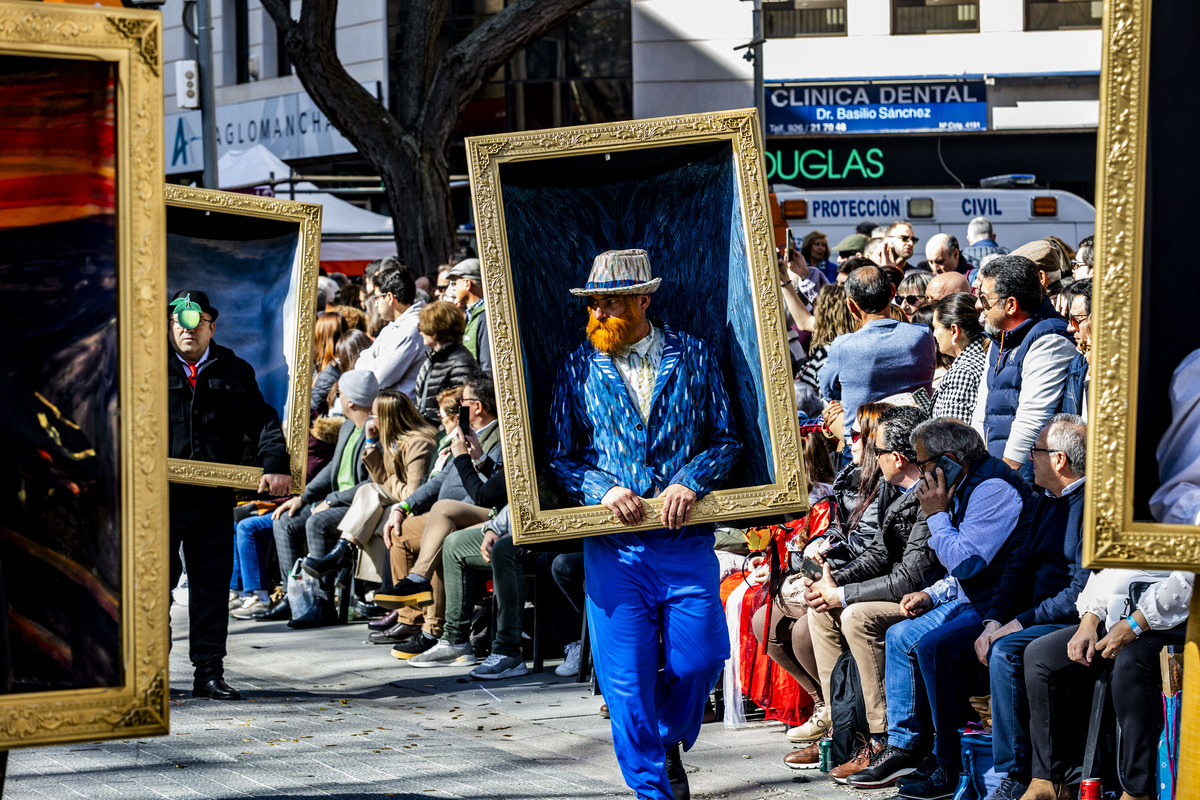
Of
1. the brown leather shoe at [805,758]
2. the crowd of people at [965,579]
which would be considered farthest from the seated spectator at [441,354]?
the brown leather shoe at [805,758]

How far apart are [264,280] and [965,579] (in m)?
4.29

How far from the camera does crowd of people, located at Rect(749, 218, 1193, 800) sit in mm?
5656

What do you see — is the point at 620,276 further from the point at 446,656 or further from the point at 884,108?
the point at 884,108

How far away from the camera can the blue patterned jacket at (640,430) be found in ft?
18.2

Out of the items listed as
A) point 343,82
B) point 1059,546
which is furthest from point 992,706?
point 343,82

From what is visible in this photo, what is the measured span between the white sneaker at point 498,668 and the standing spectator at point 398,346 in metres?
2.66

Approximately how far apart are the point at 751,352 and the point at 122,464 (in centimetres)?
286

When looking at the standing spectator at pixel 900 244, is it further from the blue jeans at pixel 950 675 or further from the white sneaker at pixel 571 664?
the blue jeans at pixel 950 675

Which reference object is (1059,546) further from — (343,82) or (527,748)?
(343,82)

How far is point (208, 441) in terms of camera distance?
797cm

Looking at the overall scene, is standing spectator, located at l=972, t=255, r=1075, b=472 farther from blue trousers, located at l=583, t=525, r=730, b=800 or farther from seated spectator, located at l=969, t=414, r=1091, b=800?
blue trousers, located at l=583, t=525, r=730, b=800

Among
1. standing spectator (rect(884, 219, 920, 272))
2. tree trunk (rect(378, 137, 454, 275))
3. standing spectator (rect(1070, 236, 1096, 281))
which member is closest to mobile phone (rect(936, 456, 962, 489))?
standing spectator (rect(1070, 236, 1096, 281))

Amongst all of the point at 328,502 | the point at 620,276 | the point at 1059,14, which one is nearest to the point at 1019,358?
the point at 620,276

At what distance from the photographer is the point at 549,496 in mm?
5605
